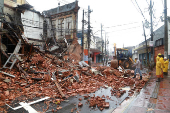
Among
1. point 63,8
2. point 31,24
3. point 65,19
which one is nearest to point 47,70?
A: point 31,24

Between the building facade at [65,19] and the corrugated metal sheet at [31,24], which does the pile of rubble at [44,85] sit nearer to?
the corrugated metal sheet at [31,24]

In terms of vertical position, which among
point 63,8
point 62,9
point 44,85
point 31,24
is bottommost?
point 44,85

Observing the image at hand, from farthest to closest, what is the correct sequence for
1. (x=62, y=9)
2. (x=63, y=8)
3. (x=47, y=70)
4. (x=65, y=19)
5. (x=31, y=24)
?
(x=62, y=9) → (x=63, y=8) → (x=65, y=19) → (x=31, y=24) → (x=47, y=70)

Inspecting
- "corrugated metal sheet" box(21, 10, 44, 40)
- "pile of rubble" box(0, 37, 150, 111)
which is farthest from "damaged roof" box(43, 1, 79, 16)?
"pile of rubble" box(0, 37, 150, 111)

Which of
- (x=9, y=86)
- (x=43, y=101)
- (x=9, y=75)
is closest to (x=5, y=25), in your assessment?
(x=9, y=75)

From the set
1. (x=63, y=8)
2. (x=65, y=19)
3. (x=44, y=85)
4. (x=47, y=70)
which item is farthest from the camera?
(x=63, y=8)

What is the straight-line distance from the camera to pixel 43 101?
17.0 feet

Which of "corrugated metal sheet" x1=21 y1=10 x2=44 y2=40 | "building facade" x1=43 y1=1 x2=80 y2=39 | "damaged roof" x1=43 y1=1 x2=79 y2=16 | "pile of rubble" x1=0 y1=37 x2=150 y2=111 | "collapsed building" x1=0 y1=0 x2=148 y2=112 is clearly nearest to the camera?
"pile of rubble" x1=0 y1=37 x2=150 y2=111

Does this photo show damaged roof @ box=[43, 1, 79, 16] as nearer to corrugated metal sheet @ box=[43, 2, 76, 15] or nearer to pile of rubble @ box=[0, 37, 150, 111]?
corrugated metal sheet @ box=[43, 2, 76, 15]

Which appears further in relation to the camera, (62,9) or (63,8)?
(62,9)

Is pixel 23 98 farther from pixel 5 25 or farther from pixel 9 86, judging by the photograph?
pixel 5 25

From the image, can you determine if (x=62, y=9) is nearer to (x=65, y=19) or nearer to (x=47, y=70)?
(x=65, y=19)

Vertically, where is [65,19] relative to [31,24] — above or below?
above

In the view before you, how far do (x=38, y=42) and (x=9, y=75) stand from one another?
12.6 meters
